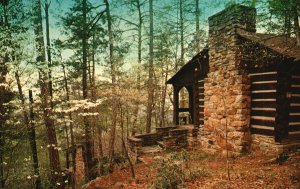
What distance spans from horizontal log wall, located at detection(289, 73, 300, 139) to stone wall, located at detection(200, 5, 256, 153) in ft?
4.99

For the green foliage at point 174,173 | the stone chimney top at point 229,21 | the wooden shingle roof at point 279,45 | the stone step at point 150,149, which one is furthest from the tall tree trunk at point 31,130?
the wooden shingle roof at point 279,45

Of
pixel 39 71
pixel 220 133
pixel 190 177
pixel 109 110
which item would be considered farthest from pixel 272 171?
pixel 109 110

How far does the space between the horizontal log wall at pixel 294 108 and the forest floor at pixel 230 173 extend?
2.93 feet

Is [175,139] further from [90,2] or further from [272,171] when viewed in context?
[90,2]

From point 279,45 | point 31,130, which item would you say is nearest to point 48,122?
point 31,130

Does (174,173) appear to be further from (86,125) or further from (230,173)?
(86,125)

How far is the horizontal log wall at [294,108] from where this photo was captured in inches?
378

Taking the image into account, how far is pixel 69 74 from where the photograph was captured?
63.1 feet

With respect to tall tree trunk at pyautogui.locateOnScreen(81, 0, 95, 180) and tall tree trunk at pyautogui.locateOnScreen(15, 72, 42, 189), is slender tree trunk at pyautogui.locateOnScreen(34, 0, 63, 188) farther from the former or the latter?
tall tree trunk at pyautogui.locateOnScreen(81, 0, 95, 180)

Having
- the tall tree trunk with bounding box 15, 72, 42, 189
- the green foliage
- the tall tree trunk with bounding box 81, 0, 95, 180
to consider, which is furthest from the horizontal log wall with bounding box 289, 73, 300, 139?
the tall tree trunk with bounding box 81, 0, 95, 180

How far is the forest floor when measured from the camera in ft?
23.3

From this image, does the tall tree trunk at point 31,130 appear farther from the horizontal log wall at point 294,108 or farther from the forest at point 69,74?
the horizontal log wall at point 294,108

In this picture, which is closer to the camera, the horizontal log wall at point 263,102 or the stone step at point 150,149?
the horizontal log wall at point 263,102

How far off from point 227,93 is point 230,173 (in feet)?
12.3
